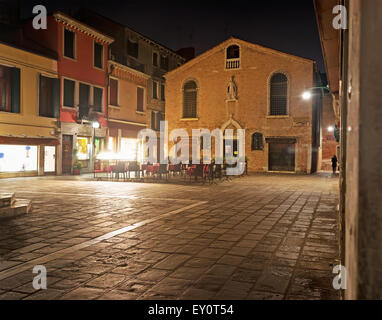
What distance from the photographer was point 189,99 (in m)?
28.9

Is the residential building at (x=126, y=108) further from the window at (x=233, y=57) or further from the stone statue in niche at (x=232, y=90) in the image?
the stone statue in niche at (x=232, y=90)

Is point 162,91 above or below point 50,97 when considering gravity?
above

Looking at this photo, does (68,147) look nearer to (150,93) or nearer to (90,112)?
(90,112)

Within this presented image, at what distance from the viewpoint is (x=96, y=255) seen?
189 inches

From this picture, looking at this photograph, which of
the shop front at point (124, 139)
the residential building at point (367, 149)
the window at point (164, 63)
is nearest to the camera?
the residential building at point (367, 149)

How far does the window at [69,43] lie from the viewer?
21.5 meters

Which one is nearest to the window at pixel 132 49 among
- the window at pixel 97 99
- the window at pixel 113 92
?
the window at pixel 113 92

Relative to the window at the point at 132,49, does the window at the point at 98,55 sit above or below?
below

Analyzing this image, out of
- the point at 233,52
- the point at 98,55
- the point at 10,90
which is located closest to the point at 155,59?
the point at 233,52

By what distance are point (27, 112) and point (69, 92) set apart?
11.3ft

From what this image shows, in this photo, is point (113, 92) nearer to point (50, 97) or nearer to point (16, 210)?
point (50, 97)

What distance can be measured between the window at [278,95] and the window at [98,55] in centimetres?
1212
